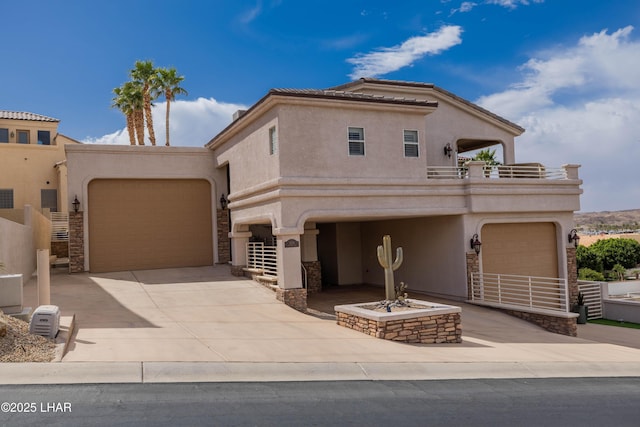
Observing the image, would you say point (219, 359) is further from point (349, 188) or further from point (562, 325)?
point (562, 325)

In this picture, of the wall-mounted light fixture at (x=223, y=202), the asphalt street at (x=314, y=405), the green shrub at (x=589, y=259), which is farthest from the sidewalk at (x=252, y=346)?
the green shrub at (x=589, y=259)

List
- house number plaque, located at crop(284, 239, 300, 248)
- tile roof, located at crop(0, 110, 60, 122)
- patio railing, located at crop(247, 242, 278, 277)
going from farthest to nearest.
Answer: tile roof, located at crop(0, 110, 60, 122), patio railing, located at crop(247, 242, 278, 277), house number plaque, located at crop(284, 239, 300, 248)

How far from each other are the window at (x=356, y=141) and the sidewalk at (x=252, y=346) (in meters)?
5.52

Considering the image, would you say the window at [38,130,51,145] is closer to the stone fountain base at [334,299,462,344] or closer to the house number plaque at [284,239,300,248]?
the house number plaque at [284,239,300,248]

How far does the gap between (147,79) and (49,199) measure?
442 inches

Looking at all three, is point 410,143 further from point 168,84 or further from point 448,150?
point 168,84

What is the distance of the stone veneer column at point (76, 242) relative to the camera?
2256 cm

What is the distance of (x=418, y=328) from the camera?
1386 cm

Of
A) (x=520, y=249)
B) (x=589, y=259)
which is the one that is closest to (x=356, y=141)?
(x=520, y=249)

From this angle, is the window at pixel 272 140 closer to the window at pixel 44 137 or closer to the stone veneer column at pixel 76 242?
the stone veneer column at pixel 76 242

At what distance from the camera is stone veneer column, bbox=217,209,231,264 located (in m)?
24.6

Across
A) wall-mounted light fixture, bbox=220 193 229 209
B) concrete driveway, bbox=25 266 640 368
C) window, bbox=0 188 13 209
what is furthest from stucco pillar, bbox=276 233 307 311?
window, bbox=0 188 13 209

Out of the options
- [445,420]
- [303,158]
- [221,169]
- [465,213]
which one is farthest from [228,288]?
A: [445,420]

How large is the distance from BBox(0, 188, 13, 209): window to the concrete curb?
33.6 metres
